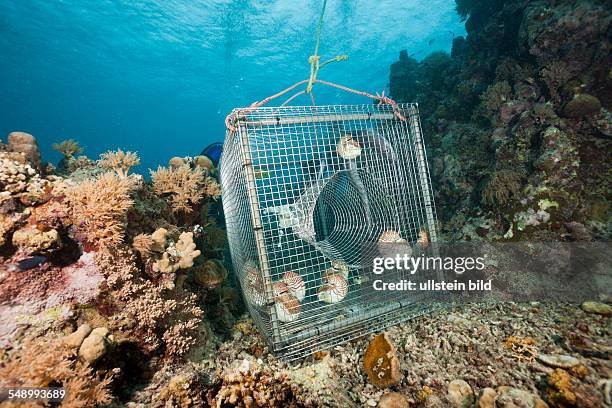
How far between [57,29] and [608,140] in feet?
141

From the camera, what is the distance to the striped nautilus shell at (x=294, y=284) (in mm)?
3232

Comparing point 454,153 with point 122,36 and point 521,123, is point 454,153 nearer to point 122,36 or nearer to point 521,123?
point 521,123

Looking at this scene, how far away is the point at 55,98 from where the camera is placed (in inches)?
1959

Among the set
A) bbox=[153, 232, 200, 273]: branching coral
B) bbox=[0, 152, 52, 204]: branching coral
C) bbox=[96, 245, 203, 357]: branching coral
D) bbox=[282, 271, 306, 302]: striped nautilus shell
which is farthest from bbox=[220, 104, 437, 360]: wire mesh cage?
bbox=[0, 152, 52, 204]: branching coral

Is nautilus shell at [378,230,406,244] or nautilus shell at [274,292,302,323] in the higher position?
nautilus shell at [378,230,406,244]

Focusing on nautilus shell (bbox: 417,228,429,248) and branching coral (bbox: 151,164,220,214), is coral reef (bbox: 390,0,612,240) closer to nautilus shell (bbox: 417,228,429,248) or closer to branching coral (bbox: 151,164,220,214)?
nautilus shell (bbox: 417,228,429,248)

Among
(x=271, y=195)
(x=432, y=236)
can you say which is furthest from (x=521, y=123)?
(x=271, y=195)

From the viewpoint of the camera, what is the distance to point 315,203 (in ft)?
12.2

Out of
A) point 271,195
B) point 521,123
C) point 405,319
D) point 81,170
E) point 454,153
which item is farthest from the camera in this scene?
point 454,153

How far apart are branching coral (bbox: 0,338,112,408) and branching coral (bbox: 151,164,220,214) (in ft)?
7.83

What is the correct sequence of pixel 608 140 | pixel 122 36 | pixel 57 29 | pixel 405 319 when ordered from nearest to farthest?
1. pixel 405 319
2. pixel 608 140
3. pixel 57 29
4. pixel 122 36

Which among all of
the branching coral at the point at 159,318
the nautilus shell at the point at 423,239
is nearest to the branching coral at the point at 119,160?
the branching coral at the point at 159,318

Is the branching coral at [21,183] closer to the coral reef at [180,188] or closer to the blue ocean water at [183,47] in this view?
the coral reef at [180,188]

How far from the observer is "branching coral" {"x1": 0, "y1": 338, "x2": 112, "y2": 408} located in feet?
5.96
